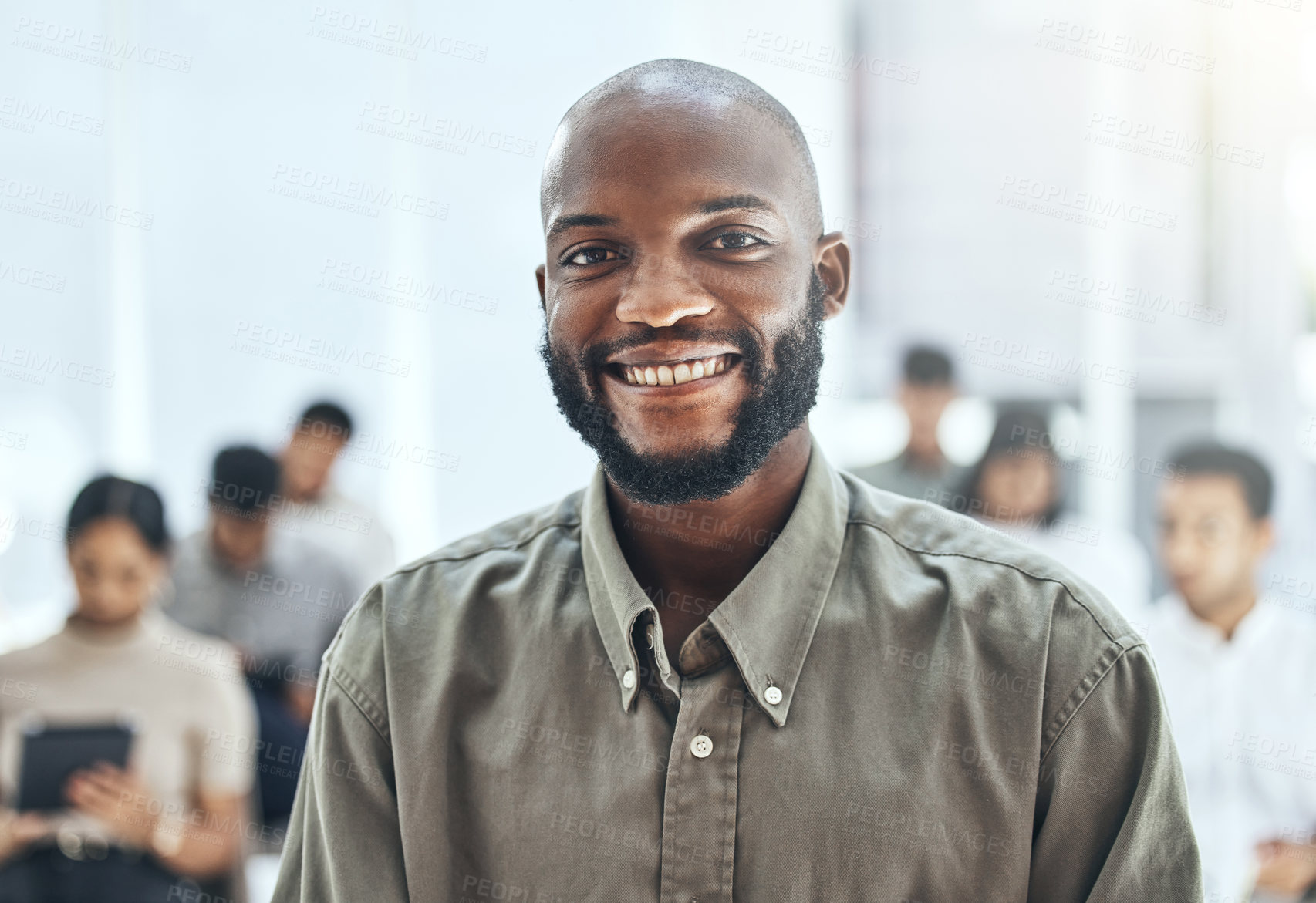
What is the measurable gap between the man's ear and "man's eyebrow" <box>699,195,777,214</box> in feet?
0.42

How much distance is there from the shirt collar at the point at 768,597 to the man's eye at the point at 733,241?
0.27 meters

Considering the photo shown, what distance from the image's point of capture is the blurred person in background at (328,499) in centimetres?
374

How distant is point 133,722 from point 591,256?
2.01 meters

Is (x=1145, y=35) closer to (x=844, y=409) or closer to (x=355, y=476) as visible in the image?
(x=844, y=409)

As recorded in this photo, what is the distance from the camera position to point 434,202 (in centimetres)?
467

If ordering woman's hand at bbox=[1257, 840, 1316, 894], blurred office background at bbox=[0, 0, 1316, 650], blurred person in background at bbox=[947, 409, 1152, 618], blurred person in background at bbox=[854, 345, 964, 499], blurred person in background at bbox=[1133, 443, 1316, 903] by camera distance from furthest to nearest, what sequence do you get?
1. blurred office background at bbox=[0, 0, 1316, 650]
2. blurred person in background at bbox=[854, 345, 964, 499]
3. blurred person in background at bbox=[947, 409, 1152, 618]
4. blurred person in background at bbox=[1133, 443, 1316, 903]
5. woman's hand at bbox=[1257, 840, 1316, 894]

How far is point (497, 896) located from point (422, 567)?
366mm

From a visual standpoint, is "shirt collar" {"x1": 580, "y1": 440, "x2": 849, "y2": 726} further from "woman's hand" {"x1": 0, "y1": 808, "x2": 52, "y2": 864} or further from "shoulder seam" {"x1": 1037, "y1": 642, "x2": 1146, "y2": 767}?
"woman's hand" {"x1": 0, "y1": 808, "x2": 52, "y2": 864}

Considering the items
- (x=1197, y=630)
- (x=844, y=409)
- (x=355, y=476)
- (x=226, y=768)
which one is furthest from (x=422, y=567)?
(x=844, y=409)

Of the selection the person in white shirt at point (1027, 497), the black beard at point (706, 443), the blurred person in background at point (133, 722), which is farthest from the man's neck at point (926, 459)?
the black beard at point (706, 443)

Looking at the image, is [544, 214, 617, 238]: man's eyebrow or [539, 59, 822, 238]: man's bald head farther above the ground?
[539, 59, 822, 238]: man's bald head

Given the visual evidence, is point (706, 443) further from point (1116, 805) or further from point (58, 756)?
point (58, 756)

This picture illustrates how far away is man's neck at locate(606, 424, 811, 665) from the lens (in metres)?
1.20

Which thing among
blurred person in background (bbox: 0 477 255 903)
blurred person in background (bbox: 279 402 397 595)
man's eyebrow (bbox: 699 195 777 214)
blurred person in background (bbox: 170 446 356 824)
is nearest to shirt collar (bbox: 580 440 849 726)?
man's eyebrow (bbox: 699 195 777 214)
